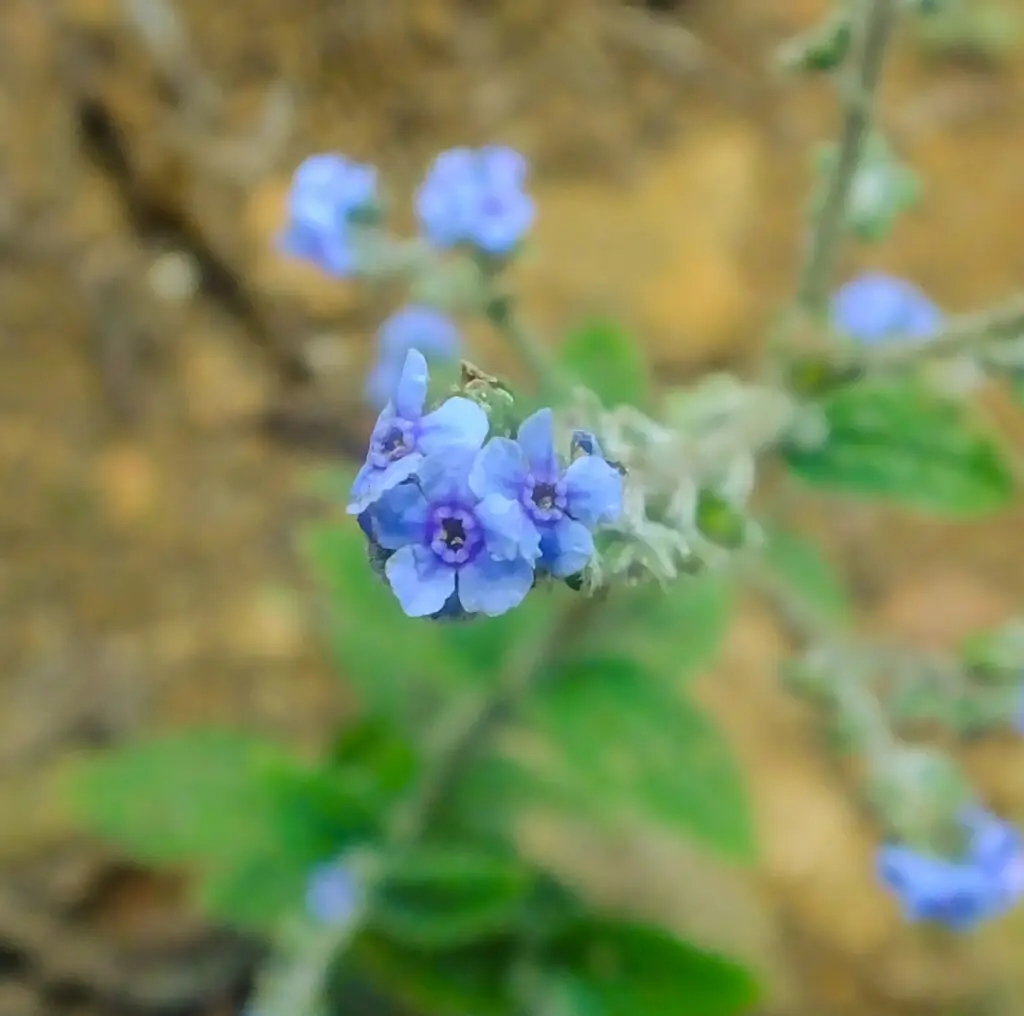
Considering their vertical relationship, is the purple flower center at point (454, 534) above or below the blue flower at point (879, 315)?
below

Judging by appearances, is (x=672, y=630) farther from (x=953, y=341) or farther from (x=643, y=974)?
(x=953, y=341)

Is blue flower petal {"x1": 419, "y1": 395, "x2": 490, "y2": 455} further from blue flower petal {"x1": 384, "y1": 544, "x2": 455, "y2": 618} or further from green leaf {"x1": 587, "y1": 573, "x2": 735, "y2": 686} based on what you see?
green leaf {"x1": 587, "y1": 573, "x2": 735, "y2": 686}

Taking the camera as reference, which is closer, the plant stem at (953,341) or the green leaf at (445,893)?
the plant stem at (953,341)

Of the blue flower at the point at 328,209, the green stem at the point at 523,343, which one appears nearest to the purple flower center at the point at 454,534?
the green stem at the point at 523,343

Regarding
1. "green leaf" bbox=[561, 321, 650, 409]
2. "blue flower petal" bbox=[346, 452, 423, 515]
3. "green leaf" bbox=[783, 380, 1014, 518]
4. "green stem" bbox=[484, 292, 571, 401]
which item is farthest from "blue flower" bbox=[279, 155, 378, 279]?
"blue flower petal" bbox=[346, 452, 423, 515]

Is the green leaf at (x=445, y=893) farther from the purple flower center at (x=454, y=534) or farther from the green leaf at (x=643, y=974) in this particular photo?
the purple flower center at (x=454, y=534)

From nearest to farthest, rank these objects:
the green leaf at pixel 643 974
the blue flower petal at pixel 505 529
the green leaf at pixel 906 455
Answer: the blue flower petal at pixel 505 529 → the green leaf at pixel 906 455 → the green leaf at pixel 643 974

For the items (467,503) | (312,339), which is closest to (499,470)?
(467,503)

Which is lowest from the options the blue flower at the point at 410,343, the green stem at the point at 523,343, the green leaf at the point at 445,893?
the green leaf at the point at 445,893

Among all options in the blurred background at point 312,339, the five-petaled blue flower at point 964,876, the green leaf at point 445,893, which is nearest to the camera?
the five-petaled blue flower at point 964,876
